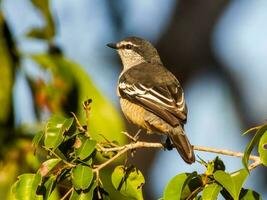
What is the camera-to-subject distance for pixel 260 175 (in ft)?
38.8

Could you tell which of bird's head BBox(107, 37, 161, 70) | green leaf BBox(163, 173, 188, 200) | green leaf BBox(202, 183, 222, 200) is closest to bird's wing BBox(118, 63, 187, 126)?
bird's head BBox(107, 37, 161, 70)

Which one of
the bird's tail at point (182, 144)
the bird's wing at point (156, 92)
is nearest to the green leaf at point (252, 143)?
the bird's tail at point (182, 144)

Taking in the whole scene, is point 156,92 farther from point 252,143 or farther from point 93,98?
point 252,143

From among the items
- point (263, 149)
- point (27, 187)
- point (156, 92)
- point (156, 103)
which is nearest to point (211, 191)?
point (263, 149)

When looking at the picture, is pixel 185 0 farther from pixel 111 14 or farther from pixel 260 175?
pixel 260 175

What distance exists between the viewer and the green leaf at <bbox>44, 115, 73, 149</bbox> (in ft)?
13.6

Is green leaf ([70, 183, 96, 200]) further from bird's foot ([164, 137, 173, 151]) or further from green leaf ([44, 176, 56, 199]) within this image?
bird's foot ([164, 137, 173, 151])

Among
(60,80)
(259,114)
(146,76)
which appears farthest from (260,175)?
(60,80)

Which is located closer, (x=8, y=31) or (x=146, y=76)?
(x=8, y=31)

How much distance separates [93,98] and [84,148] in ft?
5.95

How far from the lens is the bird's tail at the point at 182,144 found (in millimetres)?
5414

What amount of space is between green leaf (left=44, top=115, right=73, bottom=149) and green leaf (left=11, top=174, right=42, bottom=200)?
0.20 meters

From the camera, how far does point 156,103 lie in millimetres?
6223

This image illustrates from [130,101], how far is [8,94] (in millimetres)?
1289
